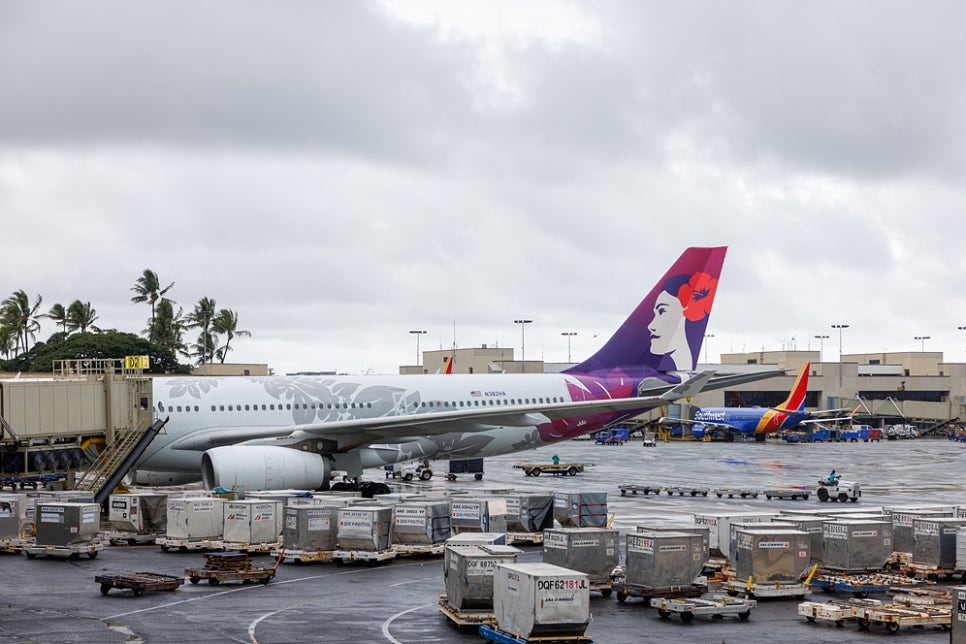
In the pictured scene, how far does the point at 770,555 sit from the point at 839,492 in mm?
23946

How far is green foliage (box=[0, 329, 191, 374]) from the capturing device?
116 meters

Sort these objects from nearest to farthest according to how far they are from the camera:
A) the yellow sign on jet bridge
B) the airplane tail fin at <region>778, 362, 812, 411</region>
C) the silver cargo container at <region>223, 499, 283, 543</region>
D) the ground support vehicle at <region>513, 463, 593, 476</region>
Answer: the silver cargo container at <region>223, 499, 283, 543</region> → the yellow sign on jet bridge → the ground support vehicle at <region>513, 463, 593, 476</region> → the airplane tail fin at <region>778, 362, 812, 411</region>

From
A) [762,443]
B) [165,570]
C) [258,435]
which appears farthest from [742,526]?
[762,443]

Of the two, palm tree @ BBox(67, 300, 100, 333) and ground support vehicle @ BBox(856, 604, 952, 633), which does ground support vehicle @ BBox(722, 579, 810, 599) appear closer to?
ground support vehicle @ BBox(856, 604, 952, 633)

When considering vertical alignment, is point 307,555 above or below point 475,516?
below

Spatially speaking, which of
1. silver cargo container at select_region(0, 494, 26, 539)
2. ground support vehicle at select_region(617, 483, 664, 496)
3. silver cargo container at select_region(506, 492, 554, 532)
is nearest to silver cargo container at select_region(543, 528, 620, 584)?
silver cargo container at select_region(506, 492, 554, 532)

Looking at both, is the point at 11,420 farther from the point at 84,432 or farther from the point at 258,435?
the point at 258,435

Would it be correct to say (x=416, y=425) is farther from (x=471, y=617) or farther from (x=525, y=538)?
(x=471, y=617)

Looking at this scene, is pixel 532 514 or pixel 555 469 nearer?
pixel 532 514

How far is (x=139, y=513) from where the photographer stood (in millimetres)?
34594

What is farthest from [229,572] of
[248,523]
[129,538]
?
[129,538]

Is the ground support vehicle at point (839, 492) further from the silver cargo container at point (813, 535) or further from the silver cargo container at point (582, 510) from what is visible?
the silver cargo container at point (813, 535)

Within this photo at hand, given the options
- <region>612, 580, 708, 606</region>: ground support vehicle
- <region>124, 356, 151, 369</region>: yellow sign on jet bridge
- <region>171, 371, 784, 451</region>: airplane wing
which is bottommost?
Answer: <region>612, 580, 708, 606</region>: ground support vehicle

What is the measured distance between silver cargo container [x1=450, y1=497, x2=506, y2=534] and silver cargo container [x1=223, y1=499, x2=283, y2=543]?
525 cm
